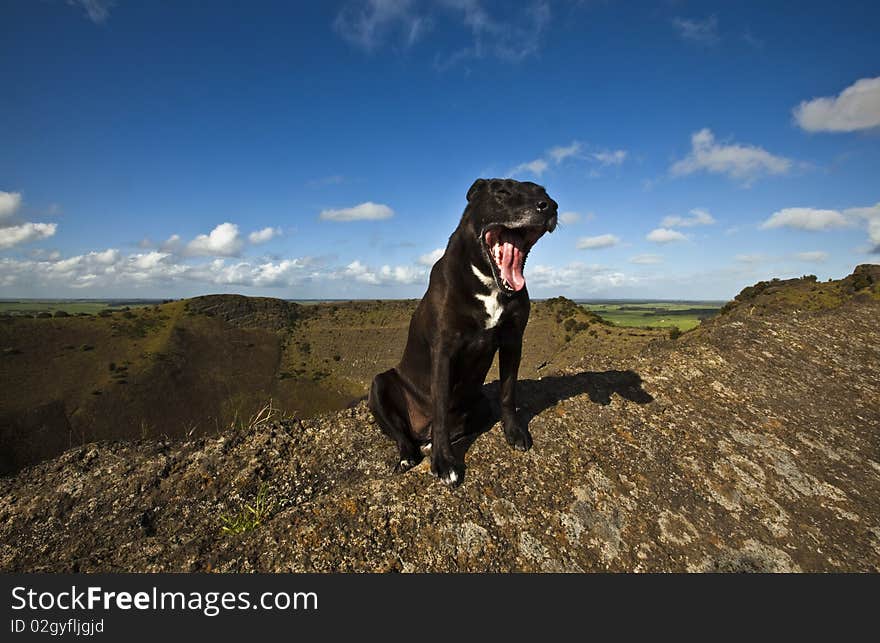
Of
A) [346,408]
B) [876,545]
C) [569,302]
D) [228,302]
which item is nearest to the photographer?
[876,545]

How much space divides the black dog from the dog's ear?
0.03 ft

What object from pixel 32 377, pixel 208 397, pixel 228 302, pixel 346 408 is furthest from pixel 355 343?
pixel 346 408

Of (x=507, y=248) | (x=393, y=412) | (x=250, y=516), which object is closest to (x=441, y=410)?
(x=393, y=412)

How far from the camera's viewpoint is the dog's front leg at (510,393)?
4.18 m

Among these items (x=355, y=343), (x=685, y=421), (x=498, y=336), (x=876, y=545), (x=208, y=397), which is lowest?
(x=208, y=397)

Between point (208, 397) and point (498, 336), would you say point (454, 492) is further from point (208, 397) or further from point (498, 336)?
point (208, 397)

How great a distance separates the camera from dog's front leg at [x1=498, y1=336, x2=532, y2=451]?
165 inches

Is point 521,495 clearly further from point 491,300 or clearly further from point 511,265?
point 511,265

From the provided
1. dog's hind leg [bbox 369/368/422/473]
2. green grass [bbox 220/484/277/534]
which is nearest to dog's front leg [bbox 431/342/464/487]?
dog's hind leg [bbox 369/368/422/473]

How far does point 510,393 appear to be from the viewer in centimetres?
434

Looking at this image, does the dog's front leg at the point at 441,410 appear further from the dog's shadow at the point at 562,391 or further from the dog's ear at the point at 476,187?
the dog's ear at the point at 476,187

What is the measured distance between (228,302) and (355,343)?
4451cm

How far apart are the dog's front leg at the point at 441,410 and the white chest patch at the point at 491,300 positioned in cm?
47

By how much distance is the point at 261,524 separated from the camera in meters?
3.20
